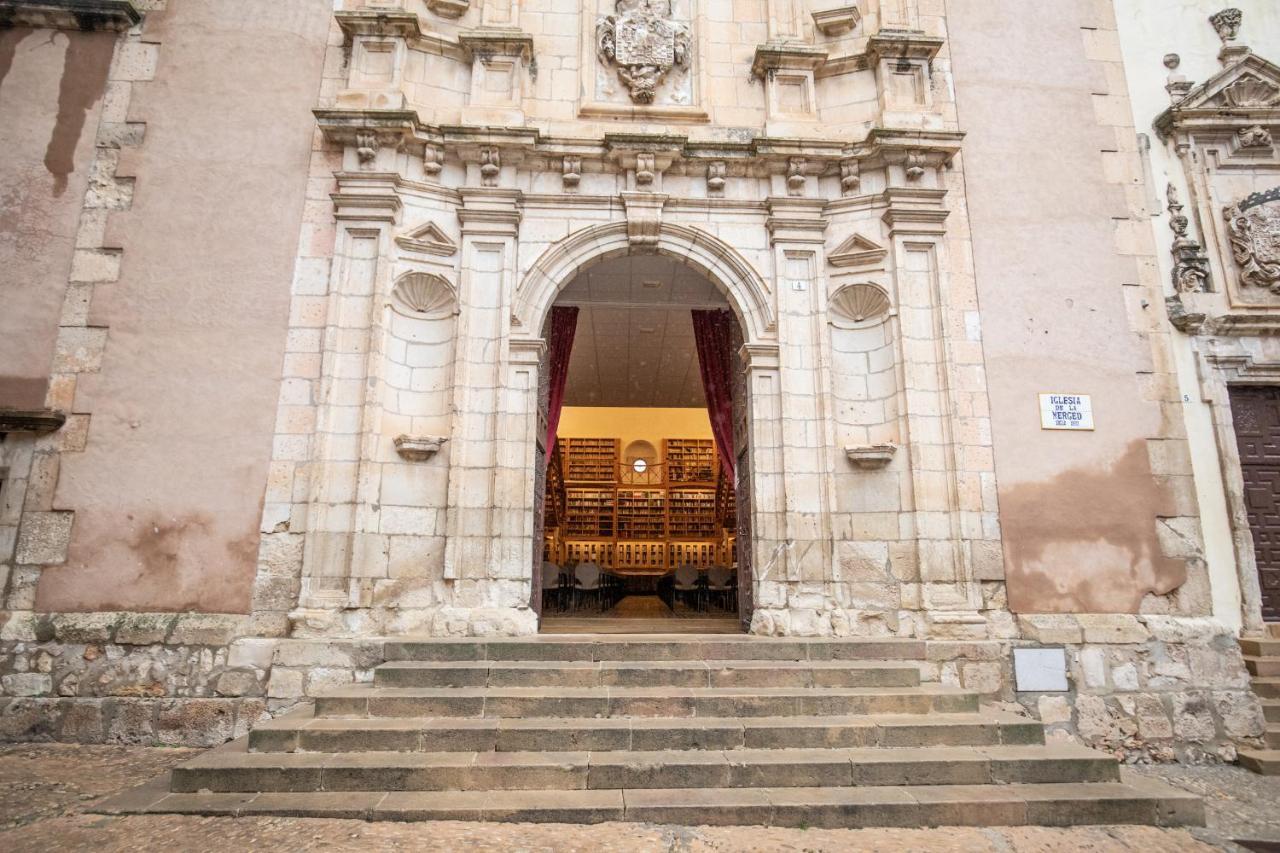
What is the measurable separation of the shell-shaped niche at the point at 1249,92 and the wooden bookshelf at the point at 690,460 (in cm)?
840

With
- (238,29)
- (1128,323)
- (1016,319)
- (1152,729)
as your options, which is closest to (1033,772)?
(1152,729)

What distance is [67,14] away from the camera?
611cm

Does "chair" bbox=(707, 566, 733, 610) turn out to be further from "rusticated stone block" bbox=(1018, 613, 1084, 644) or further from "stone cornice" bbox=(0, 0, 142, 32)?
"stone cornice" bbox=(0, 0, 142, 32)

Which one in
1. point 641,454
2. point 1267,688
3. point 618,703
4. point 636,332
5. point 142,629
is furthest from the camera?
point 641,454

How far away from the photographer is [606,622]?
23.1 feet

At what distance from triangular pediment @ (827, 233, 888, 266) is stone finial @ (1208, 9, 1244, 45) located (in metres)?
3.96

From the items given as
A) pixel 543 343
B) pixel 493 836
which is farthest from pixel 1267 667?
pixel 543 343

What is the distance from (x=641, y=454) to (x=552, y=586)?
4.37m

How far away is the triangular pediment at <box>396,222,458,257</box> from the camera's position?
5949 mm

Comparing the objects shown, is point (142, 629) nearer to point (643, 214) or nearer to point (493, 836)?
point (493, 836)

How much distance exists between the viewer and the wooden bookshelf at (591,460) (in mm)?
13125

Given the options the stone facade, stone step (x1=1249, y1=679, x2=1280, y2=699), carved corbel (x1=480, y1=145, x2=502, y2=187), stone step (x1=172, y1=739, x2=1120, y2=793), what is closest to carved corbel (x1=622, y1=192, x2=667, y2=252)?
the stone facade

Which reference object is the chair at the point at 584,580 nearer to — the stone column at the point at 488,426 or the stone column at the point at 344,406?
the stone column at the point at 488,426

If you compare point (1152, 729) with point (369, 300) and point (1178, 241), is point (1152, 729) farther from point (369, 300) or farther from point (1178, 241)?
point (369, 300)
